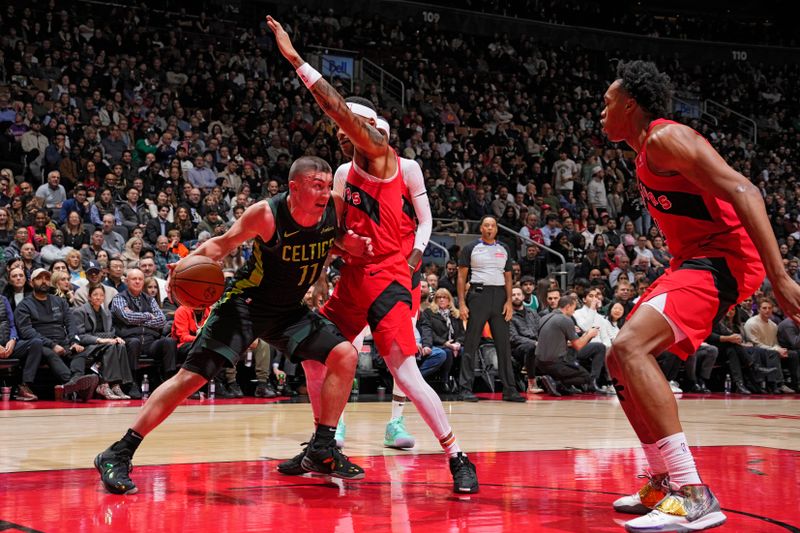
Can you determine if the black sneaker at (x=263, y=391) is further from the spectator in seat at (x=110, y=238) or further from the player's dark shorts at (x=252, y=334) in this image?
the player's dark shorts at (x=252, y=334)

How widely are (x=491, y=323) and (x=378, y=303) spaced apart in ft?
17.7

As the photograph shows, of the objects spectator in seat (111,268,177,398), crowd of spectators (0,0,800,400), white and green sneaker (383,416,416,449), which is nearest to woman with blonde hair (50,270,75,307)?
crowd of spectators (0,0,800,400)

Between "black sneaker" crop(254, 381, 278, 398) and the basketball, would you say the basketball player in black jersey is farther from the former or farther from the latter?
"black sneaker" crop(254, 381, 278, 398)

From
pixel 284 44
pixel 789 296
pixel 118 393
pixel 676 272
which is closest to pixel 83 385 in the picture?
pixel 118 393

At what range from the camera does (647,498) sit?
3547 millimetres

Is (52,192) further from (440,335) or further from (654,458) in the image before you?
(654,458)

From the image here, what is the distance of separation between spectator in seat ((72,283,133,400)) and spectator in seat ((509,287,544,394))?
4.59 meters

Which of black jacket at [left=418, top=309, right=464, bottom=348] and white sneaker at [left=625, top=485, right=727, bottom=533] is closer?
white sneaker at [left=625, top=485, right=727, bottom=533]

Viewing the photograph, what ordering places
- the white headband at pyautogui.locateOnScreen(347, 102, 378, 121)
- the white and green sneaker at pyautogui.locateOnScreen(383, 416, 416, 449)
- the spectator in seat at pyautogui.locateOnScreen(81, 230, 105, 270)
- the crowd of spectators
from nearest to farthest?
the white headband at pyautogui.locateOnScreen(347, 102, 378, 121), the white and green sneaker at pyautogui.locateOnScreen(383, 416, 416, 449), the spectator in seat at pyautogui.locateOnScreen(81, 230, 105, 270), the crowd of spectators

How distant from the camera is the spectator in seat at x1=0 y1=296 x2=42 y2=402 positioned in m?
8.56

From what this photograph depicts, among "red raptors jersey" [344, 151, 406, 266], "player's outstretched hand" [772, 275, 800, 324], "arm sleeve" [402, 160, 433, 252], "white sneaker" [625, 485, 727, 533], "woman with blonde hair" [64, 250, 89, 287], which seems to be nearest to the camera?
"player's outstretched hand" [772, 275, 800, 324]

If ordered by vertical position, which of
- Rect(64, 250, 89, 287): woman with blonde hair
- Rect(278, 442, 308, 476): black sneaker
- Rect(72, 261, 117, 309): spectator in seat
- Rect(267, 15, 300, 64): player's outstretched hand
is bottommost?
Rect(278, 442, 308, 476): black sneaker

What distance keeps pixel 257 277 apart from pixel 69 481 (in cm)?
126

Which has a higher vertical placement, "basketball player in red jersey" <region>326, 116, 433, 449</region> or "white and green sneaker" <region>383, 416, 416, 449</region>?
"basketball player in red jersey" <region>326, 116, 433, 449</region>
